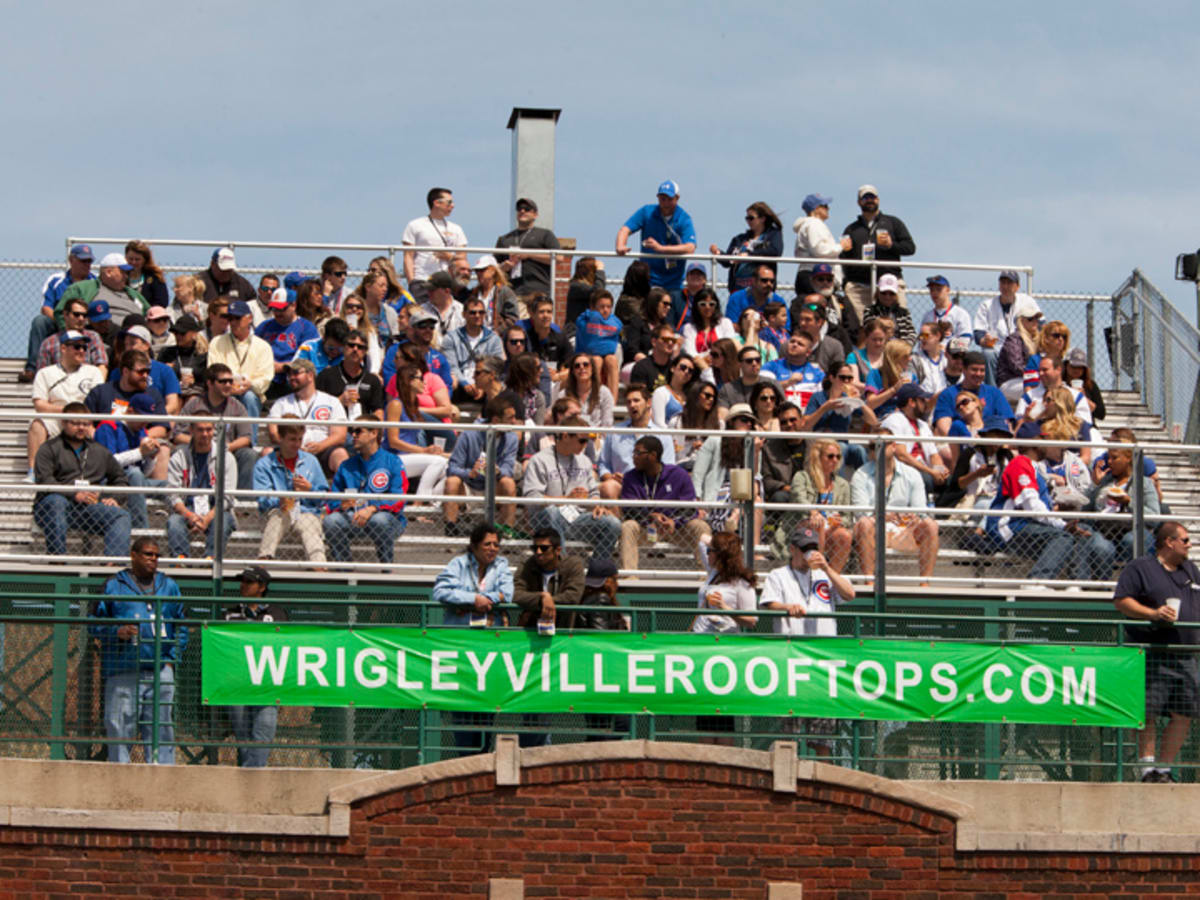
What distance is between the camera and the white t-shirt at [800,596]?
1518 centimetres

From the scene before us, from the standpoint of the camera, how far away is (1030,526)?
1620 cm

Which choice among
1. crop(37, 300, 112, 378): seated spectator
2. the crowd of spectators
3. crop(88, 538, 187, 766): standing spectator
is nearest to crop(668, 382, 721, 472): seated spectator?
the crowd of spectators

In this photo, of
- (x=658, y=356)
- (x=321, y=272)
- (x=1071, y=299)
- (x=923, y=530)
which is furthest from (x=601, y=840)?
(x=1071, y=299)

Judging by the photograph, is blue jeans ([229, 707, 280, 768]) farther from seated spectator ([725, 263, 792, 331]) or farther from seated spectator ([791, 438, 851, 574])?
seated spectator ([725, 263, 792, 331])

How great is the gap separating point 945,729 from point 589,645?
2824 mm

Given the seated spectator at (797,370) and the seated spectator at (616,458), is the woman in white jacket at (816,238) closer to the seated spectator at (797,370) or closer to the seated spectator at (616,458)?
the seated spectator at (797,370)

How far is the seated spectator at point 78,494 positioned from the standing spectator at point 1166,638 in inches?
309

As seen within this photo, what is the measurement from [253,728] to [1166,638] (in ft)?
22.8

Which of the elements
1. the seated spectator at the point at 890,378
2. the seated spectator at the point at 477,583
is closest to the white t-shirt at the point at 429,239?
the seated spectator at the point at 890,378

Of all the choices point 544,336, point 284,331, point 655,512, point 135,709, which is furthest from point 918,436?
point 284,331

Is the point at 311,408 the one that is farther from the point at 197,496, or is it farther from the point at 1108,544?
the point at 1108,544

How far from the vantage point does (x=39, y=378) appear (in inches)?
736

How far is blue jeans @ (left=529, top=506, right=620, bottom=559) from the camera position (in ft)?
51.2

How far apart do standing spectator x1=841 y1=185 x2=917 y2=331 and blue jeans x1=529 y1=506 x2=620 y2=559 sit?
8689mm
